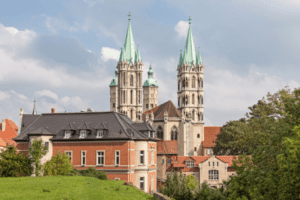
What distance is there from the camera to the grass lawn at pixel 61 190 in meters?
22.5

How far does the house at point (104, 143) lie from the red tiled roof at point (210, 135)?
60.0 m

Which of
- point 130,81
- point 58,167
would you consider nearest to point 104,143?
point 58,167

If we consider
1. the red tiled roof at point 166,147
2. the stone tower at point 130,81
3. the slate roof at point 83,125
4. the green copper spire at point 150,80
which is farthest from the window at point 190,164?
the green copper spire at point 150,80

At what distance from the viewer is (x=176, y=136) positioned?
9969 centimetres

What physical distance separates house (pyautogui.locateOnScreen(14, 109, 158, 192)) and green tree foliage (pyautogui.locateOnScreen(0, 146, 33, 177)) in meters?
12.9

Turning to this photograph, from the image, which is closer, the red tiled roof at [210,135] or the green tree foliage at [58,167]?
the green tree foliage at [58,167]

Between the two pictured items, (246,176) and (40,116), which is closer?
(246,176)

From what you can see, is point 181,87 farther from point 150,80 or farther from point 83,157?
point 83,157

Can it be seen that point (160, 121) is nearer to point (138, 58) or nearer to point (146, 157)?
point (138, 58)

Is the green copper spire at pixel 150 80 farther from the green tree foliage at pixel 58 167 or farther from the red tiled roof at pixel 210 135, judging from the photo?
the green tree foliage at pixel 58 167

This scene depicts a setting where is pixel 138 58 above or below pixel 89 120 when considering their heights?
above

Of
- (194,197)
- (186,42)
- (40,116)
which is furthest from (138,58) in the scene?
(194,197)

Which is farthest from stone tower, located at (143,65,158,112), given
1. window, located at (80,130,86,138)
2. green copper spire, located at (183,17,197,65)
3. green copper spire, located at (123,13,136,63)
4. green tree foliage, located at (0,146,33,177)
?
green tree foliage, located at (0,146,33,177)

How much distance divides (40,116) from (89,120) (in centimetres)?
891
